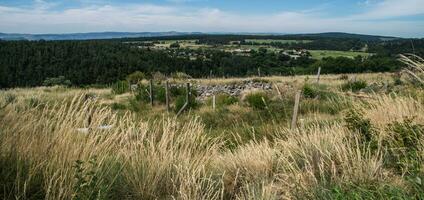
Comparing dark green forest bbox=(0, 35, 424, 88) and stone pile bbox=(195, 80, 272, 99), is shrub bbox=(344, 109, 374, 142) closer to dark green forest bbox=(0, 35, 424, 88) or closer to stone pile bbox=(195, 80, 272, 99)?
stone pile bbox=(195, 80, 272, 99)

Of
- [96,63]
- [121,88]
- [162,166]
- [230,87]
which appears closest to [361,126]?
[162,166]

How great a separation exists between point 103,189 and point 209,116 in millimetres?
11727

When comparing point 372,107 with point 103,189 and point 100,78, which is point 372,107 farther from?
point 100,78

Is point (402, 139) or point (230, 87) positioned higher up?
point (402, 139)

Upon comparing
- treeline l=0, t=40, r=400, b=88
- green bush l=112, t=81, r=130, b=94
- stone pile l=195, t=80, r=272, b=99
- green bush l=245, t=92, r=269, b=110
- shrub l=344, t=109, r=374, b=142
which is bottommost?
treeline l=0, t=40, r=400, b=88

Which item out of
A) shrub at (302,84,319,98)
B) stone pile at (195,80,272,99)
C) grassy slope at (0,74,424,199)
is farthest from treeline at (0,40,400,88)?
grassy slope at (0,74,424,199)

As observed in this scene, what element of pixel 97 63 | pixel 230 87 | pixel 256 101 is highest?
pixel 256 101

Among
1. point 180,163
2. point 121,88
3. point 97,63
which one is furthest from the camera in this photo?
point 97,63

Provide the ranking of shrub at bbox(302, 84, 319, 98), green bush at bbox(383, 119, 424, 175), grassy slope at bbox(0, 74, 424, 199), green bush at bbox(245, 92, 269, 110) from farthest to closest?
shrub at bbox(302, 84, 319, 98)
green bush at bbox(245, 92, 269, 110)
green bush at bbox(383, 119, 424, 175)
grassy slope at bbox(0, 74, 424, 199)

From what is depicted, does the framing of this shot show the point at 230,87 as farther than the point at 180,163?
Yes

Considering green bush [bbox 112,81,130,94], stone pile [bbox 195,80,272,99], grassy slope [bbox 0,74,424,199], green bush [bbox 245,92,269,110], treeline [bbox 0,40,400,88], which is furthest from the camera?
treeline [bbox 0,40,400,88]

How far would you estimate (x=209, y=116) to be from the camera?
48.8ft

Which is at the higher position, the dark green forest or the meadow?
the meadow

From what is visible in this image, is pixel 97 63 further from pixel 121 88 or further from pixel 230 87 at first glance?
pixel 230 87
